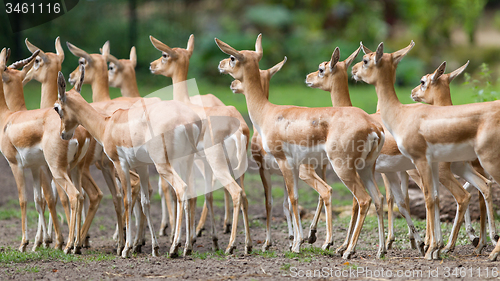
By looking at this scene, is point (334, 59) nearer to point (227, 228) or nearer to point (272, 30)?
point (227, 228)

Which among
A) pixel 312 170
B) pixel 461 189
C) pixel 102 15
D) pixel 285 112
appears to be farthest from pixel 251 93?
pixel 102 15

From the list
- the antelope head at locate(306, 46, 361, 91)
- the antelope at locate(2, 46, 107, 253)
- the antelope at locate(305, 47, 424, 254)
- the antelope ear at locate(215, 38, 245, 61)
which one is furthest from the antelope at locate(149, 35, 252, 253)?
the antelope at locate(2, 46, 107, 253)

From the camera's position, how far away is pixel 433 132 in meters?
6.20

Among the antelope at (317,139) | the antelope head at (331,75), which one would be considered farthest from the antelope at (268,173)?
the antelope head at (331,75)

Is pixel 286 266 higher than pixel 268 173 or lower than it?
lower

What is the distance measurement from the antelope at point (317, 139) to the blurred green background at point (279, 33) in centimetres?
1360

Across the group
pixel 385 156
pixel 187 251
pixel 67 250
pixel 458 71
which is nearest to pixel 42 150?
pixel 67 250

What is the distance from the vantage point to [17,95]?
28.1 feet

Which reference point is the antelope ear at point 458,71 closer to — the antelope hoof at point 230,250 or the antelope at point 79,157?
the antelope hoof at point 230,250

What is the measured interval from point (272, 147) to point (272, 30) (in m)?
21.8

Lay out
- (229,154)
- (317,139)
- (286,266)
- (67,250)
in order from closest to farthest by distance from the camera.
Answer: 1. (286,266)
2. (317,139)
3. (67,250)
4. (229,154)

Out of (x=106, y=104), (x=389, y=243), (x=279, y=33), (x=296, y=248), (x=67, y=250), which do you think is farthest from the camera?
(x=279, y=33)

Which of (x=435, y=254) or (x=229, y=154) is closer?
(x=435, y=254)

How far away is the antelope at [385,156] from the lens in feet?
23.4
